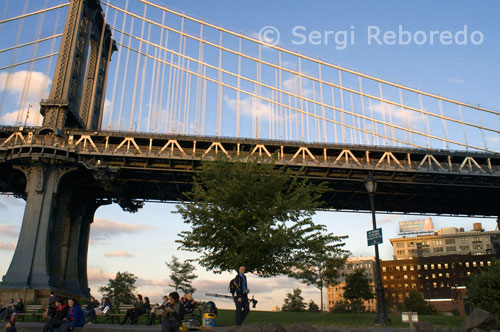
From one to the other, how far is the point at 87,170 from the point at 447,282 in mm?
115290

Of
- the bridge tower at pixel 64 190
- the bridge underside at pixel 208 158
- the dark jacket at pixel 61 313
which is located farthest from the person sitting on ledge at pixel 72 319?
the bridge underside at pixel 208 158

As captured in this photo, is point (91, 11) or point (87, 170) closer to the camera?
point (87, 170)

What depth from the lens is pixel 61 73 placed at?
4147 cm

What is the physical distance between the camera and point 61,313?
1267 centimetres

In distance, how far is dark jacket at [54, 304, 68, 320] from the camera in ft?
41.4

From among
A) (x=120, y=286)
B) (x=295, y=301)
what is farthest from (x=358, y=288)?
(x=120, y=286)

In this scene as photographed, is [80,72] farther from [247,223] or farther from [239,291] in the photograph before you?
[239,291]

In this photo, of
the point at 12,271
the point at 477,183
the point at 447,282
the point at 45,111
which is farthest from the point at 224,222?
the point at 447,282

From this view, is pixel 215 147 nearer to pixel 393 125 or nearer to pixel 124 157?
pixel 124 157

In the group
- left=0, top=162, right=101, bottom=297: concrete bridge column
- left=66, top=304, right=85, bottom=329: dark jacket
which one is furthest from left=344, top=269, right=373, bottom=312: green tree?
left=66, top=304, right=85, bottom=329: dark jacket

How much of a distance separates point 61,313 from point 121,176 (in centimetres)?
3312

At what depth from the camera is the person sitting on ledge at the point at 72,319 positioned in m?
12.2

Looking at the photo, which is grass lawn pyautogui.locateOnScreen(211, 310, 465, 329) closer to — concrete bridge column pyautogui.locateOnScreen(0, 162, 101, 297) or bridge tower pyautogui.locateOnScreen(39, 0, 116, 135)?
concrete bridge column pyautogui.locateOnScreen(0, 162, 101, 297)

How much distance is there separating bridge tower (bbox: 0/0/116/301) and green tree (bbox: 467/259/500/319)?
3045cm
